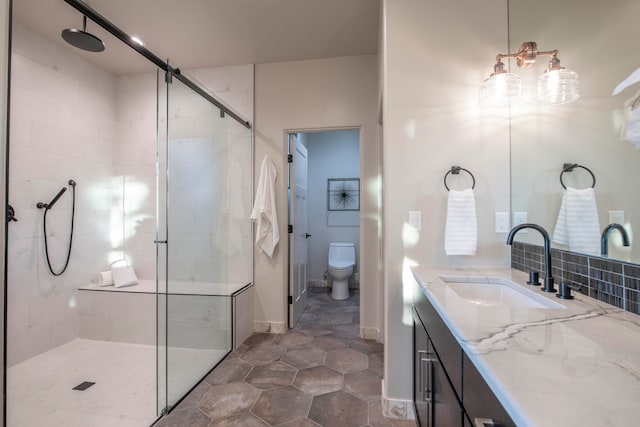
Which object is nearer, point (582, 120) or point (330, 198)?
point (582, 120)

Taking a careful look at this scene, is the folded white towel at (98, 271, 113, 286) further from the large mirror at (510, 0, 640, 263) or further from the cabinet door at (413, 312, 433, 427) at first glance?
the large mirror at (510, 0, 640, 263)

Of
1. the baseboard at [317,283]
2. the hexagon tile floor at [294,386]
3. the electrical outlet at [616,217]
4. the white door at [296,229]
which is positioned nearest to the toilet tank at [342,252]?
the baseboard at [317,283]

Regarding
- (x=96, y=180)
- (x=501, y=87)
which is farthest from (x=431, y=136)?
(x=96, y=180)

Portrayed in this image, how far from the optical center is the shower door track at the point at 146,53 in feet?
4.23

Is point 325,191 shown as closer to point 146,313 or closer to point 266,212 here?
point 266,212

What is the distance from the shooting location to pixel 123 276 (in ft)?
A: 8.85

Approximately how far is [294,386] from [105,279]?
7.30 ft

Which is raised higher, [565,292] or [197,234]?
[197,234]

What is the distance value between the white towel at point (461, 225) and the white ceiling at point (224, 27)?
1.64m

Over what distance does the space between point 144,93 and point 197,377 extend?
2.98 m

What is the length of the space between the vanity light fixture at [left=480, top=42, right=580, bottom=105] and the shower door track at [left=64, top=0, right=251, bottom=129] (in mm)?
1981

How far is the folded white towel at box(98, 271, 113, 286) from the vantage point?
265 cm

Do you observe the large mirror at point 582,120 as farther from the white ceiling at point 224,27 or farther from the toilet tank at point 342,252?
the toilet tank at point 342,252

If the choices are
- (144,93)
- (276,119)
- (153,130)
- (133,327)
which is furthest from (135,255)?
(276,119)
